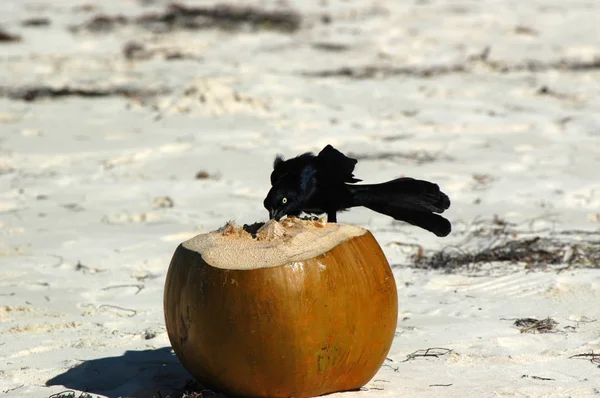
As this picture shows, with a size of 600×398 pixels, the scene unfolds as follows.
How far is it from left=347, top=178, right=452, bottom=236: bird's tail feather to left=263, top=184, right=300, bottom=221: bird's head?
28cm

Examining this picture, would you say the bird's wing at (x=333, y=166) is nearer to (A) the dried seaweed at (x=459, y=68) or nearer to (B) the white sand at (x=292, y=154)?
(B) the white sand at (x=292, y=154)

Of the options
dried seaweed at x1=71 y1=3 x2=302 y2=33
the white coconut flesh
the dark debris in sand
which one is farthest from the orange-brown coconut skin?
dried seaweed at x1=71 y1=3 x2=302 y2=33

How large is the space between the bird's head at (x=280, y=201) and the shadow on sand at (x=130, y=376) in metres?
0.70

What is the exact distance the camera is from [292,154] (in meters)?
7.64

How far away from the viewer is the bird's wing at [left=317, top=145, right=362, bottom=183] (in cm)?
378

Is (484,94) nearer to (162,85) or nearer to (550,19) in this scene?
(162,85)

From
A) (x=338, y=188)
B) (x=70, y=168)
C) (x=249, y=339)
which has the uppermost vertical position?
(x=338, y=188)

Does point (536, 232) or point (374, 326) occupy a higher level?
point (374, 326)

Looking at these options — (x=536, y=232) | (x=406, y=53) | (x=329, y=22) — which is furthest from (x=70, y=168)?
(x=329, y=22)

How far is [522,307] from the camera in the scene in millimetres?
4336

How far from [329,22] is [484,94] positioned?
15.2 ft

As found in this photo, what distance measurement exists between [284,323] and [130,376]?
819mm

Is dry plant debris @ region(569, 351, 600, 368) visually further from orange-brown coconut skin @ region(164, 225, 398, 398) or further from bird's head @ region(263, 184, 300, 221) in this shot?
bird's head @ region(263, 184, 300, 221)

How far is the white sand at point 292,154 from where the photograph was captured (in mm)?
3826
